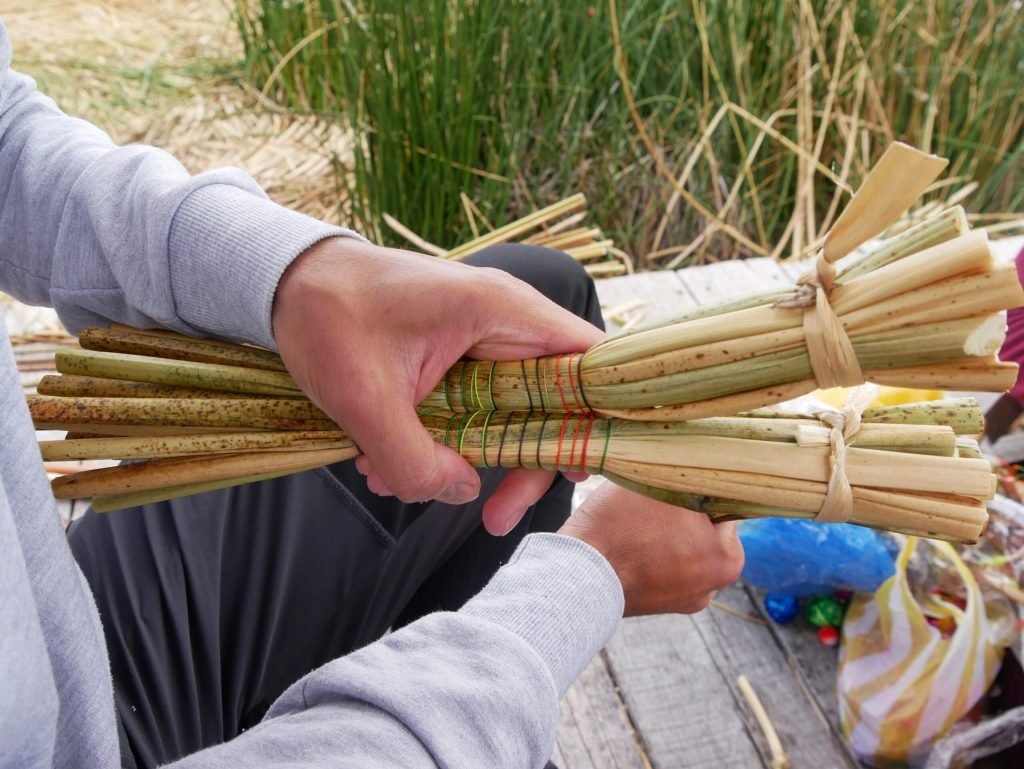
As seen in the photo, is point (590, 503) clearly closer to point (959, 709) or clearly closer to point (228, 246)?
point (228, 246)

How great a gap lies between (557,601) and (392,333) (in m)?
0.30

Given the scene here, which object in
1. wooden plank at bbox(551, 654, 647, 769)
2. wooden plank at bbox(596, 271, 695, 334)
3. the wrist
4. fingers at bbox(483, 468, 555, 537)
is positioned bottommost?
wooden plank at bbox(551, 654, 647, 769)

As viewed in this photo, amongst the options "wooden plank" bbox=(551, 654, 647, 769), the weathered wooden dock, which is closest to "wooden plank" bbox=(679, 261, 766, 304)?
the weathered wooden dock

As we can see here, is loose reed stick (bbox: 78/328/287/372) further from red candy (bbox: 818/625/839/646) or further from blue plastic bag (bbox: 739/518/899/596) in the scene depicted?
red candy (bbox: 818/625/839/646)

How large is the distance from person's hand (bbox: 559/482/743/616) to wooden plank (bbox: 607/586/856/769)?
0.41 metres

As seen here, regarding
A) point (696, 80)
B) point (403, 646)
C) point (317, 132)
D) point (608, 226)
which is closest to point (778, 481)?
point (403, 646)

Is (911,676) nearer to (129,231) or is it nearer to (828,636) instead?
(828,636)

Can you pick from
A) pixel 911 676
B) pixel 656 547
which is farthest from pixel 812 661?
pixel 656 547

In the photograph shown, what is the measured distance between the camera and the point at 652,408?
89 centimetres

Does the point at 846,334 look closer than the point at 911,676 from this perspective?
Yes

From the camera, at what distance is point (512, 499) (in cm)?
98

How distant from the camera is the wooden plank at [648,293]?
2092mm

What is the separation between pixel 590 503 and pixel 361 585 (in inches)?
11.1

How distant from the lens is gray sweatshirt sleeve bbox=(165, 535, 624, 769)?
26.3 inches
